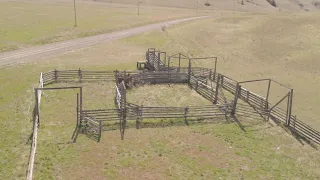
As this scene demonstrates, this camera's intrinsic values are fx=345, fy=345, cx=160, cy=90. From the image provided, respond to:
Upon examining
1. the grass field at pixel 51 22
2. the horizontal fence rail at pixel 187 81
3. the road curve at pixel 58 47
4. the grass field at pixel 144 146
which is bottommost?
the grass field at pixel 144 146

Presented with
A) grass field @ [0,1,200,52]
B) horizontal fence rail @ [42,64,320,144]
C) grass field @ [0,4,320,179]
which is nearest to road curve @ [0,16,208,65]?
grass field @ [0,1,200,52]

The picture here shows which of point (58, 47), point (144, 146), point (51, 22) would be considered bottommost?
point (144, 146)

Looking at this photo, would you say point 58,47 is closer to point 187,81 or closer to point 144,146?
point 187,81

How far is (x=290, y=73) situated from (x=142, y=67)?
18555mm

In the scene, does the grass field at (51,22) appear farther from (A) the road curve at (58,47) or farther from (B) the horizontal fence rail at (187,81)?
(B) the horizontal fence rail at (187,81)

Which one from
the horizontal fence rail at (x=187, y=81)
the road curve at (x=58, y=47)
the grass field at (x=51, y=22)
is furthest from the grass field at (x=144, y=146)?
the grass field at (x=51, y=22)

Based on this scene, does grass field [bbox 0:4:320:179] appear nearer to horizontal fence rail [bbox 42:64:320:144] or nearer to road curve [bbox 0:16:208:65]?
horizontal fence rail [bbox 42:64:320:144]

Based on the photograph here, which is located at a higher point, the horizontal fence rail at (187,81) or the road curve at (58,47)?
the road curve at (58,47)

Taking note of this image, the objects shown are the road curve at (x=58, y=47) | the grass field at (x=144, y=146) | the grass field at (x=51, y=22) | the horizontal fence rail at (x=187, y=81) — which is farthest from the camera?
the grass field at (x=51, y=22)

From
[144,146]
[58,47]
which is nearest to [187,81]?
[144,146]

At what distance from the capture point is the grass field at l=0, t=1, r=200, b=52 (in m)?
53.8

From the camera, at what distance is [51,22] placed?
68438mm

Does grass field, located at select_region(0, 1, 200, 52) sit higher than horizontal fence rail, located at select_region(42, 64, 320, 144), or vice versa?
grass field, located at select_region(0, 1, 200, 52)

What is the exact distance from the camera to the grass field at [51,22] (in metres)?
53.8
